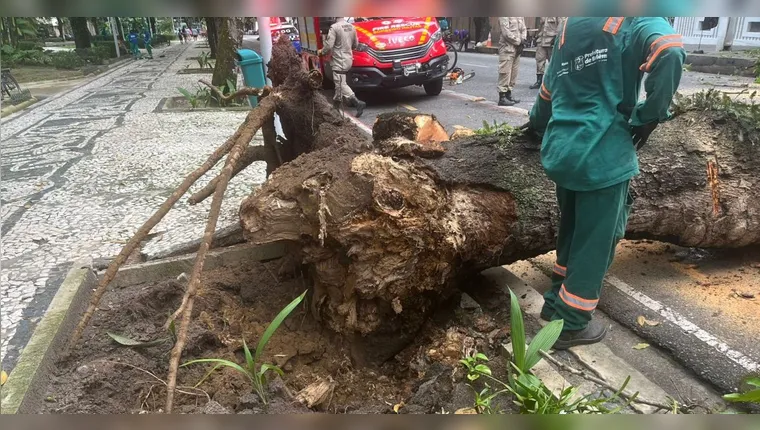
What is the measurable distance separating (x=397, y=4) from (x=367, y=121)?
20.7ft

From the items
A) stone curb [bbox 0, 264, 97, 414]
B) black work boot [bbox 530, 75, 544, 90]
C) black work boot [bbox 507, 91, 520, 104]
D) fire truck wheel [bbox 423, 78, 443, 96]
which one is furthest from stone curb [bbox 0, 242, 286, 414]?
black work boot [bbox 530, 75, 544, 90]

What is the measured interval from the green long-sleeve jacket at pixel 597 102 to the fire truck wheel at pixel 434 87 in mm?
5195

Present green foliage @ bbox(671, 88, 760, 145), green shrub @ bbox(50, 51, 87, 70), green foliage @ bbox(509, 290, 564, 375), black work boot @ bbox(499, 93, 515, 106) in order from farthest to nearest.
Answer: green shrub @ bbox(50, 51, 87, 70) < black work boot @ bbox(499, 93, 515, 106) < green foliage @ bbox(671, 88, 760, 145) < green foliage @ bbox(509, 290, 564, 375)

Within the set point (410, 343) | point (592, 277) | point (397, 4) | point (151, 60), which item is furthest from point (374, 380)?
point (151, 60)

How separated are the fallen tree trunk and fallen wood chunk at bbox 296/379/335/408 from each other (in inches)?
13.3

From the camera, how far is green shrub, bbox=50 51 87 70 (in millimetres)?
12636

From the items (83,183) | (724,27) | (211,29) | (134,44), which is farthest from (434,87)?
(134,44)

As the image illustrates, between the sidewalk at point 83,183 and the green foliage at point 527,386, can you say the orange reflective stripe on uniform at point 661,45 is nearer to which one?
the green foliage at point 527,386

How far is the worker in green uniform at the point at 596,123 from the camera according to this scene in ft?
5.88

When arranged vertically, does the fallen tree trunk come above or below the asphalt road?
above

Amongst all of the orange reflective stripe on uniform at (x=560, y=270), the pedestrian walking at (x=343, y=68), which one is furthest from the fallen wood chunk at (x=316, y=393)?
the pedestrian walking at (x=343, y=68)

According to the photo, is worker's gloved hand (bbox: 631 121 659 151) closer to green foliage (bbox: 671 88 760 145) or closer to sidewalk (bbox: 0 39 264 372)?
green foliage (bbox: 671 88 760 145)

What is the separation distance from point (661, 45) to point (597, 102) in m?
0.36

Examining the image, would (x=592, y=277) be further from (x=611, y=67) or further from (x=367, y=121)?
(x=367, y=121)
